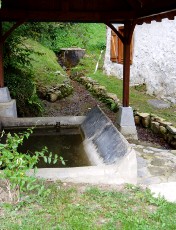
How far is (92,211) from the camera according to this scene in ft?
12.0

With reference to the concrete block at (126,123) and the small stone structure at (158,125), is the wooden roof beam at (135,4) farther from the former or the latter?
the small stone structure at (158,125)

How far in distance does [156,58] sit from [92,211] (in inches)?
316

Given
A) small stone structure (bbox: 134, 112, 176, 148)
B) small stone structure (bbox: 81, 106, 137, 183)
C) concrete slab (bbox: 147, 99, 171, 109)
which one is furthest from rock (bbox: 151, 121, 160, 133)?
small stone structure (bbox: 81, 106, 137, 183)

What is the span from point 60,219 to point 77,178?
1045 mm

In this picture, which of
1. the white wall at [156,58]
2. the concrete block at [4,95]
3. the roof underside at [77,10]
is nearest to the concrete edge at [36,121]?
the concrete block at [4,95]

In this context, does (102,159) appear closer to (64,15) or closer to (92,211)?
(92,211)

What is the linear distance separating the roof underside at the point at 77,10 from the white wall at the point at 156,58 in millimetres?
2860

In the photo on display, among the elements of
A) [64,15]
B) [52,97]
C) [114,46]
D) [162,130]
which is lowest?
[162,130]

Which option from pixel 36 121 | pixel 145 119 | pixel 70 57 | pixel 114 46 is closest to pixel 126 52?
pixel 145 119

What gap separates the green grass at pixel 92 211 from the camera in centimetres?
335

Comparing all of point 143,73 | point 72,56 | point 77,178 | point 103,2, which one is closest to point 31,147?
point 77,178

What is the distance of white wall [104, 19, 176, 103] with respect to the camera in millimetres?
9914

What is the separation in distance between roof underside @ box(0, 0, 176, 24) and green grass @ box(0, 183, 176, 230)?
163 inches

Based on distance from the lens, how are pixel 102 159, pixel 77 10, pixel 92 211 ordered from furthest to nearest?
pixel 77 10 → pixel 102 159 → pixel 92 211
